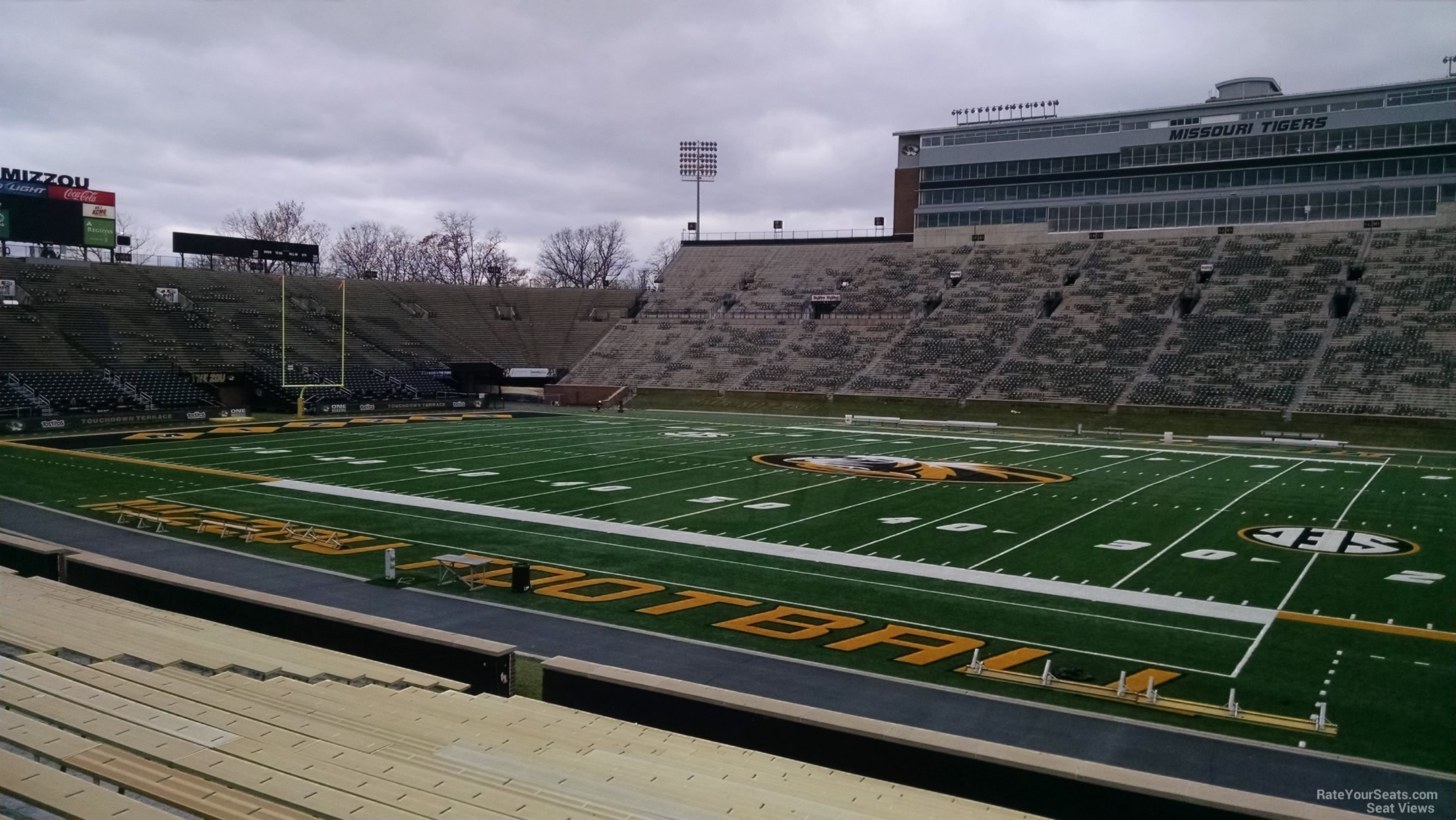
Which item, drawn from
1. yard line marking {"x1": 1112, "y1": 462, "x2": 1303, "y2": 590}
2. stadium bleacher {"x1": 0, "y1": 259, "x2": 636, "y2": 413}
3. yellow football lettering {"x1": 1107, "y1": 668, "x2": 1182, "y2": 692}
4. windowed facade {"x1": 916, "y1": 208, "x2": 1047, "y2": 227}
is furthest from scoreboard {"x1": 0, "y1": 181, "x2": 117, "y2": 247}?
yellow football lettering {"x1": 1107, "y1": 668, "x2": 1182, "y2": 692}

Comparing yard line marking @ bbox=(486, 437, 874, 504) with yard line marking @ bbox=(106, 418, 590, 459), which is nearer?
yard line marking @ bbox=(486, 437, 874, 504)

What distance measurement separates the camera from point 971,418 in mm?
47406

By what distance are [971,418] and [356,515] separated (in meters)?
33.1

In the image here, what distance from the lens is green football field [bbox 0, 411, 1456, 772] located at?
1157 centimetres

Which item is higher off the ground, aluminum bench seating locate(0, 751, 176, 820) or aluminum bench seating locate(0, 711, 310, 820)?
aluminum bench seating locate(0, 751, 176, 820)

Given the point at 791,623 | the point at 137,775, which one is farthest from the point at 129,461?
the point at 137,775

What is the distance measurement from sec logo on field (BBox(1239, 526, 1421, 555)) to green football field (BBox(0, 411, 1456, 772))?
0.34ft

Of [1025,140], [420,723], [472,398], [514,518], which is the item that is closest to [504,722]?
[420,723]

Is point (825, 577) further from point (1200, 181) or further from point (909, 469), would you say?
point (1200, 181)

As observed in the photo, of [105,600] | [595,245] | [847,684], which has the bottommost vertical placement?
[847,684]

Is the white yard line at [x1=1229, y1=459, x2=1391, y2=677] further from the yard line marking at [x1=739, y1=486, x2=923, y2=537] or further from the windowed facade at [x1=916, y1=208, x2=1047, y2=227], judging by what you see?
the windowed facade at [x1=916, y1=208, x2=1047, y2=227]

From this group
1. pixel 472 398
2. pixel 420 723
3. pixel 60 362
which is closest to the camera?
pixel 420 723

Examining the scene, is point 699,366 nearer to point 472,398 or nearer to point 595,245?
point 472,398

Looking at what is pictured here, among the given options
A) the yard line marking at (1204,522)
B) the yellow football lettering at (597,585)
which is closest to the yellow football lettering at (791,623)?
the yellow football lettering at (597,585)
